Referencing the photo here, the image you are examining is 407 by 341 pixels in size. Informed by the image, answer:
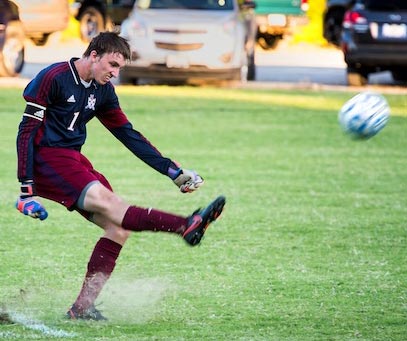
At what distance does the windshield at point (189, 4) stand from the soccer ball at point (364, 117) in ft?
39.8

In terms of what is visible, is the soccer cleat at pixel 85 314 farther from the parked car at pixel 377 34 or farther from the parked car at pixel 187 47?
the parked car at pixel 377 34

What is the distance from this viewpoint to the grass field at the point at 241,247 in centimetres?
662

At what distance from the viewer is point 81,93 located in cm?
640

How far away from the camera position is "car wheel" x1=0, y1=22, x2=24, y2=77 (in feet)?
64.6

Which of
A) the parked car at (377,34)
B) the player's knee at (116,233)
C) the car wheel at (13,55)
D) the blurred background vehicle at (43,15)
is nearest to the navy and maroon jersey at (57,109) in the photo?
the player's knee at (116,233)

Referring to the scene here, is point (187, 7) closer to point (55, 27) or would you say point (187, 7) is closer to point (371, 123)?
point (55, 27)

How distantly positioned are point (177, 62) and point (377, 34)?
3.32 m

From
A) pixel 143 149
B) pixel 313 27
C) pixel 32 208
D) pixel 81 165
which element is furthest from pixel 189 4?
pixel 32 208

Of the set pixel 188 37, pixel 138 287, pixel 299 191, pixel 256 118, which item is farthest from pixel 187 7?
pixel 138 287

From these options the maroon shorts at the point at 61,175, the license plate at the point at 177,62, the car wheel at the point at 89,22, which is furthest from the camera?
the car wheel at the point at 89,22

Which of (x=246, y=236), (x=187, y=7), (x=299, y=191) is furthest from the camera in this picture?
(x=187, y=7)

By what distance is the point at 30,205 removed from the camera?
20.2 ft

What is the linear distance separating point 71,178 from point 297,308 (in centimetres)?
158

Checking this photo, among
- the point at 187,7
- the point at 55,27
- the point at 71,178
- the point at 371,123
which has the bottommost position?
the point at 55,27
